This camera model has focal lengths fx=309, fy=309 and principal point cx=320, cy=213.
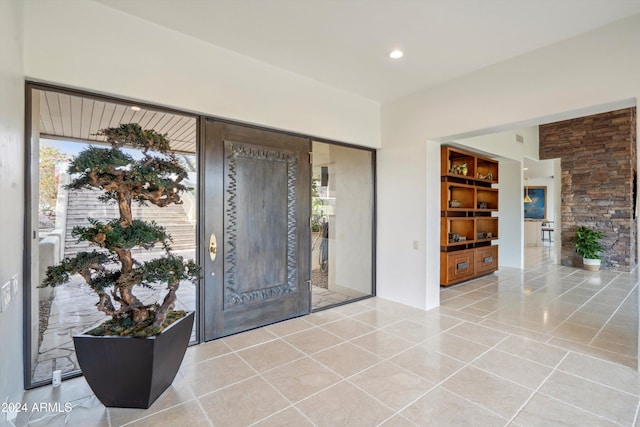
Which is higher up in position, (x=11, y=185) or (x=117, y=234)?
(x=11, y=185)

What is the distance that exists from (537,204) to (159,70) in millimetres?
16230

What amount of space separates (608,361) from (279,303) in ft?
10.8

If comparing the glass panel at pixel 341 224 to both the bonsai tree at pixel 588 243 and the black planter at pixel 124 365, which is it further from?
the bonsai tree at pixel 588 243

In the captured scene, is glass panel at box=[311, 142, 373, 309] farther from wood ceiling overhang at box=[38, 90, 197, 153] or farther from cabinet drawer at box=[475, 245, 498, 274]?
cabinet drawer at box=[475, 245, 498, 274]

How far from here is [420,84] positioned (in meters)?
4.05

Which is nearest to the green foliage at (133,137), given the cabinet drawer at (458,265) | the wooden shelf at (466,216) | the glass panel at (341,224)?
the glass panel at (341,224)

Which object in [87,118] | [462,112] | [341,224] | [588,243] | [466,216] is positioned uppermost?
[462,112]

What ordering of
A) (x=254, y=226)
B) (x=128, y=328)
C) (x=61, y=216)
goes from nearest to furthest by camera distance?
(x=128, y=328) < (x=61, y=216) < (x=254, y=226)

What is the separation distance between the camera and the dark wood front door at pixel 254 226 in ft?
10.7

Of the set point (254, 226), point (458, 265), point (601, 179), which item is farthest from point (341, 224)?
point (601, 179)

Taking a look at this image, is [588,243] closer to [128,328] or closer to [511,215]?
[511,215]

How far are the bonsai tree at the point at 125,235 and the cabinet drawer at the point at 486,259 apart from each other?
570 centimetres

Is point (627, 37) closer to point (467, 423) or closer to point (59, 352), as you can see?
point (467, 423)

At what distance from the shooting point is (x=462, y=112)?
3.80 m
